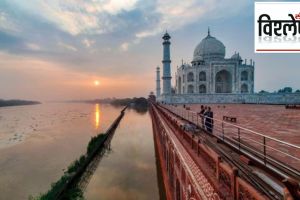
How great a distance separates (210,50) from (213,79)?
8.40 m

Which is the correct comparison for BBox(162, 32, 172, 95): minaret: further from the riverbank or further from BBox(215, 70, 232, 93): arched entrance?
the riverbank

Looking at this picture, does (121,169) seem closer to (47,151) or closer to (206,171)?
(47,151)

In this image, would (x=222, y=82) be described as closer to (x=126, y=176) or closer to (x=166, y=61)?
(x=166, y=61)

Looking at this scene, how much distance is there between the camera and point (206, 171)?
4.22 metres

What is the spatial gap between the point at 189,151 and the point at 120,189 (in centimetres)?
784

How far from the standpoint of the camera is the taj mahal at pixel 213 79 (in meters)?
49.1

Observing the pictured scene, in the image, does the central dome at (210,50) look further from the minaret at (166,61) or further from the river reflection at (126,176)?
the river reflection at (126,176)

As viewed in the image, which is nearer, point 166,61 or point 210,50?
point 166,61

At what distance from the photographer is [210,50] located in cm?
5628

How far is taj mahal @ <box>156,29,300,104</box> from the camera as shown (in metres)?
49.1

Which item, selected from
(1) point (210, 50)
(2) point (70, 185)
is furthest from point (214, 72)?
(2) point (70, 185)

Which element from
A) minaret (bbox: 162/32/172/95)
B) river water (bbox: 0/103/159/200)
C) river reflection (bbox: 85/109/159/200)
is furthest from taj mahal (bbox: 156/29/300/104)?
river reflection (bbox: 85/109/159/200)

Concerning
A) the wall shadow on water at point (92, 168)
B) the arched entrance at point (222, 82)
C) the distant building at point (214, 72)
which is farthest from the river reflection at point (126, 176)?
the arched entrance at point (222, 82)

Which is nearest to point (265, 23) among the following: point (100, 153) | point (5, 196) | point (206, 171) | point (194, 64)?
point (206, 171)
